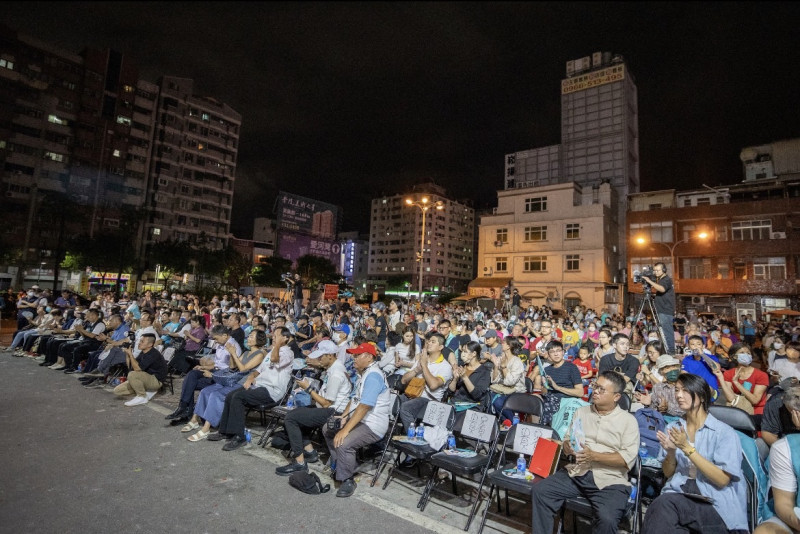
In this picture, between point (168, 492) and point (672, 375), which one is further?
point (672, 375)

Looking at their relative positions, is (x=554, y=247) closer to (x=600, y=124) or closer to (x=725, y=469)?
(x=600, y=124)

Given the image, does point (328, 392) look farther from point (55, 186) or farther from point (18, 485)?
point (55, 186)

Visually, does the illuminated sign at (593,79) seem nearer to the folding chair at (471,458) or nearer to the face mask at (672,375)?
the face mask at (672,375)

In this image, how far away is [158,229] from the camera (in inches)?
2320

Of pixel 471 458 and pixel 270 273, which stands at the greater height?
pixel 270 273

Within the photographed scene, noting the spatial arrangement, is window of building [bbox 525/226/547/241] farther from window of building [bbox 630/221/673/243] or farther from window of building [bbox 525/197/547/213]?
window of building [bbox 630/221/673/243]

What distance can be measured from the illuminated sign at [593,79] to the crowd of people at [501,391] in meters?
50.0

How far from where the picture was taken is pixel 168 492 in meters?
4.16

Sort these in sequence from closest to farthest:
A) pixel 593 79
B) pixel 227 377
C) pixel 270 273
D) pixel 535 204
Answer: pixel 227 377 → pixel 535 204 → pixel 593 79 → pixel 270 273

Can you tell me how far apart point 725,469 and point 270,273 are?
215 ft

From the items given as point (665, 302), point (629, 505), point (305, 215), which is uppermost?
point (305, 215)

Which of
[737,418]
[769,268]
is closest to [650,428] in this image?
[737,418]

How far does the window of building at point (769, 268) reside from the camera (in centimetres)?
3141

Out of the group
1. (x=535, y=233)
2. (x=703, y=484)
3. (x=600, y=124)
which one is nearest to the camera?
(x=703, y=484)
